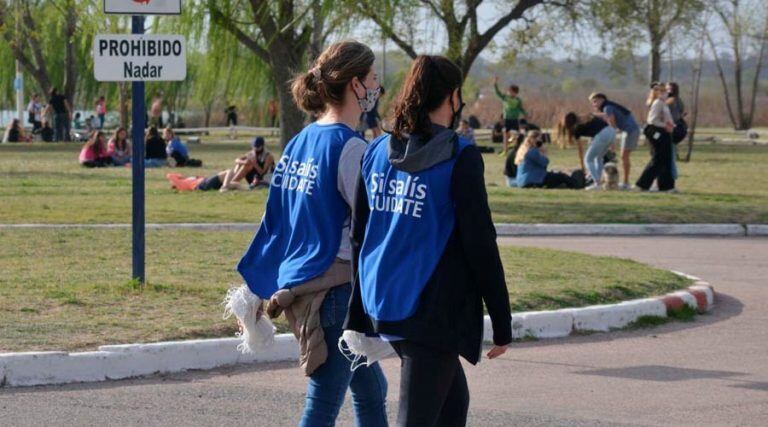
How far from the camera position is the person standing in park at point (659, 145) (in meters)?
21.4

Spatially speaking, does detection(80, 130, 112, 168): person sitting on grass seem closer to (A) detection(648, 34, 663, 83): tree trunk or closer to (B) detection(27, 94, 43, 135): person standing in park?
(A) detection(648, 34, 663, 83): tree trunk

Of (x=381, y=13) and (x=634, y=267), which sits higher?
(x=381, y=13)

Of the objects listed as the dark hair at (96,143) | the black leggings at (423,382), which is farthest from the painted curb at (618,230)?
the dark hair at (96,143)

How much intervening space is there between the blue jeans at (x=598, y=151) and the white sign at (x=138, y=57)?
13457 mm

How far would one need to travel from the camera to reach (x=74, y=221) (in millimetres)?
16531

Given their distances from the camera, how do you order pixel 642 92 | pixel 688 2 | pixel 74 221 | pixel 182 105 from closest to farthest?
pixel 74 221 → pixel 688 2 → pixel 182 105 → pixel 642 92

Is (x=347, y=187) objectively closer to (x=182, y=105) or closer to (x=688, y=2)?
(x=688, y=2)

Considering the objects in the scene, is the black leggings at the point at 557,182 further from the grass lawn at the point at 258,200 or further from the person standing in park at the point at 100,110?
the person standing in park at the point at 100,110

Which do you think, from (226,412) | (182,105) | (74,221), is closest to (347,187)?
(226,412)

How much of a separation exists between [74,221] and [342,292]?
12.1 metres

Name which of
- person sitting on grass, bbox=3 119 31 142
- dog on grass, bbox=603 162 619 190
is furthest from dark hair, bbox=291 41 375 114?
person sitting on grass, bbox=3 119 31 142

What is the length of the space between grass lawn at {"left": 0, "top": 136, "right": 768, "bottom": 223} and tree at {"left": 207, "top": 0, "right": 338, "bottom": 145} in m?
2.50

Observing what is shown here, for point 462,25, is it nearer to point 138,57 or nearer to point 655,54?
point 655,54

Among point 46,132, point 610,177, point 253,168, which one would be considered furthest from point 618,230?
point 46,132
